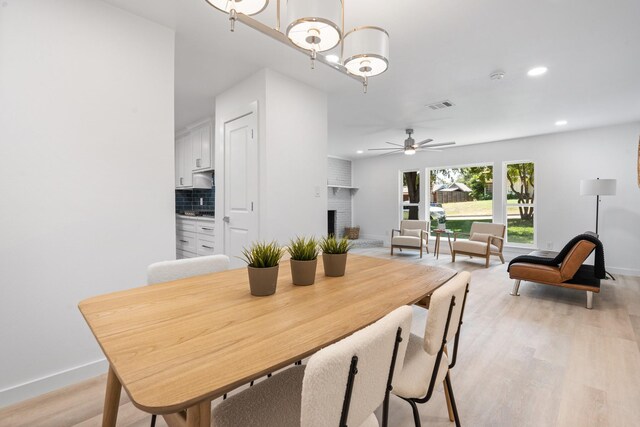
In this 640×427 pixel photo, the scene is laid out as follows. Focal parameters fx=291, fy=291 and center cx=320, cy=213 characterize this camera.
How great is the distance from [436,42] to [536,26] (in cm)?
69

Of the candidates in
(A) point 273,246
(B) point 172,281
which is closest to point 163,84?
(B) point 172,281

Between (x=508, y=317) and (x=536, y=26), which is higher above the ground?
(x=536, y=26)

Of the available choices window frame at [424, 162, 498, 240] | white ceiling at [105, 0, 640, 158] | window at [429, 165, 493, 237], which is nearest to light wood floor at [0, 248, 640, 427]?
white ceiling at [105, 0, 640, 158]

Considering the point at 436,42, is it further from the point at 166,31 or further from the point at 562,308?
the point at 562,308

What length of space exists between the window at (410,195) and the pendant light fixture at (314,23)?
6.57m

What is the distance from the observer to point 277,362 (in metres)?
0.67

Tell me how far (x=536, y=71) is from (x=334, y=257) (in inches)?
117

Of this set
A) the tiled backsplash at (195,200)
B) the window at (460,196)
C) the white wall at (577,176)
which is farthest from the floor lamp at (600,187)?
the tiled backsplash at (195,200)

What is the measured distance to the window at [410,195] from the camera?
24.4ft

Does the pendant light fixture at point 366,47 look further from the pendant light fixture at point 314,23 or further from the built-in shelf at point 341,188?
the built-in shelf at point 341,188

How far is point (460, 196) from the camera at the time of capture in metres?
6.80

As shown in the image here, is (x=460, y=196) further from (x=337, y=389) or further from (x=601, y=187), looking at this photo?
(x=337, y=389)

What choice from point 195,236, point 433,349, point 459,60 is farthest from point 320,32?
point 195,236

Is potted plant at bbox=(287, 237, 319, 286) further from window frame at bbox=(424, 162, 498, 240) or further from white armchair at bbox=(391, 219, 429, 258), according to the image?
window frame at bbox=(424, 162, 498, 240)
